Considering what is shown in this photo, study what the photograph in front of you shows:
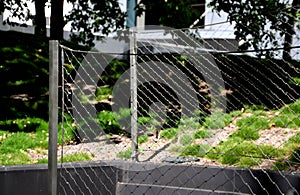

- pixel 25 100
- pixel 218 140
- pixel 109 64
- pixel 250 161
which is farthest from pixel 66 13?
pixel 250 161

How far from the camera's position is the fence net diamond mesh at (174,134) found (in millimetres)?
2701

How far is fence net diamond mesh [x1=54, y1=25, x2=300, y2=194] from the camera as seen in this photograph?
2.70m

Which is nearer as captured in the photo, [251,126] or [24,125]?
[251,126]

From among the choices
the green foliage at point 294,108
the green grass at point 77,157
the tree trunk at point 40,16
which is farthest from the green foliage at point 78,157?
the tree trunk at point 40,16

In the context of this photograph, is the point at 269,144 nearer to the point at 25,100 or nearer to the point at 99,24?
the point at 25,100

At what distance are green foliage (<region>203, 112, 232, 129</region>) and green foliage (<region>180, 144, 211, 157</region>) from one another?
441 mm

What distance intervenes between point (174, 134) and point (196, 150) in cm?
53

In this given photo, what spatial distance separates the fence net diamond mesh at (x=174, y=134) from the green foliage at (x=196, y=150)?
1cm

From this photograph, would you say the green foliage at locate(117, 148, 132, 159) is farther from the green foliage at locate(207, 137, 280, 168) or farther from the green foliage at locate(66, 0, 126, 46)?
the green foliage at locate(66, 0, 126, 46)

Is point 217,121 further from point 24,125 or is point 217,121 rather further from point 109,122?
point 24,125

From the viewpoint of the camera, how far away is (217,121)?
4633 millimetres

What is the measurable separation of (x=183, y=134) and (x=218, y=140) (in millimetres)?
335

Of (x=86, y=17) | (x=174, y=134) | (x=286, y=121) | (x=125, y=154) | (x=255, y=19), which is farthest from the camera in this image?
(x=86, y=17)

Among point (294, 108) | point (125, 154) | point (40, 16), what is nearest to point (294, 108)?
point (294, 108)
